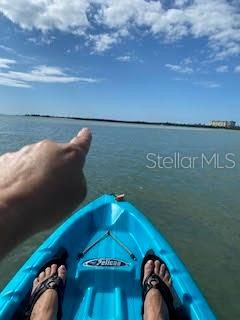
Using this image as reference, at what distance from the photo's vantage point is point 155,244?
5.38 metres

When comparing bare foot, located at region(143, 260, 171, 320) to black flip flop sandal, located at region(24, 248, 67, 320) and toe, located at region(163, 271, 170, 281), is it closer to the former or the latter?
toe, located at region(163, 271, 170, 281)

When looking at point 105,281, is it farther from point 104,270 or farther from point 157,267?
point 157,267

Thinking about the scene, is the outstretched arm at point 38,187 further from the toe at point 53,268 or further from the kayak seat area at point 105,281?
the toe at point 53,268

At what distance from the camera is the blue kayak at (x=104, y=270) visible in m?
3.86

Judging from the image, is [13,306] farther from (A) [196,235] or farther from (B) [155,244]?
(A) [196,235]

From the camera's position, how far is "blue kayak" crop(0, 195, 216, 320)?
12.7 feet

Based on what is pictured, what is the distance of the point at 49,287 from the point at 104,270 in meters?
1.01

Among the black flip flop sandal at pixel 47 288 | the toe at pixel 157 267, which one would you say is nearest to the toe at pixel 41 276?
the black flip flop sandal at pixel 47 288

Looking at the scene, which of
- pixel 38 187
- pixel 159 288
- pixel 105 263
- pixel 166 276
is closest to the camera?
pixel 38 187

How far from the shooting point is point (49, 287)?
3.78 metres

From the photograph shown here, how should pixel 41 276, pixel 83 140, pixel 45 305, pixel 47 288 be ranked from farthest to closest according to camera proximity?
pixel 41 276 < pixel 47 288 < pixel 45 305 < pixel 83 140

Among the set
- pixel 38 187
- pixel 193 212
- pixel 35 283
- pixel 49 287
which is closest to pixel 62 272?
pixel 35 283

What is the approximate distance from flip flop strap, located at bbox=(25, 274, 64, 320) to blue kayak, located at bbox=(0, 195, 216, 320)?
0.17 m

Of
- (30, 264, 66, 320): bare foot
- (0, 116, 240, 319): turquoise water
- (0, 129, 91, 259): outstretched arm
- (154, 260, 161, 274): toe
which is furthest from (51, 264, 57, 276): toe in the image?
(0, 129, 91, 259): outstretched arm
